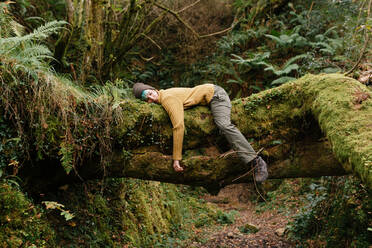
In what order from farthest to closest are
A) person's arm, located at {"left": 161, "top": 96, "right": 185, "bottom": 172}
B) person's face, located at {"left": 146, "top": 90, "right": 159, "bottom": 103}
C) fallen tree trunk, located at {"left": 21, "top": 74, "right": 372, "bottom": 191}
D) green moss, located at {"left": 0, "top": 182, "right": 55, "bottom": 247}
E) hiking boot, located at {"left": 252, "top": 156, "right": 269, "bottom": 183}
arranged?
person's face, located at {"left": 146, "top": 90, "right": 159, "bottom": 103}
fallen tree trunk, located at {"left": 21, "top": 74, "right": 372, "bottom": 191}
person's arm, located at {"left": 161, "top": 96, "right": 185, "bottom": 172}
hiking boot, located at {"left": 252, "top": 156, "right": 269, "bottom": 183}
green moss, located at {"left": 0, "top": 182, "right": 55, "bottom": 247}

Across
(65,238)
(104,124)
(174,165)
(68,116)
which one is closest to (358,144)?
(174,165)

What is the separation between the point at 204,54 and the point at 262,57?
3.29m

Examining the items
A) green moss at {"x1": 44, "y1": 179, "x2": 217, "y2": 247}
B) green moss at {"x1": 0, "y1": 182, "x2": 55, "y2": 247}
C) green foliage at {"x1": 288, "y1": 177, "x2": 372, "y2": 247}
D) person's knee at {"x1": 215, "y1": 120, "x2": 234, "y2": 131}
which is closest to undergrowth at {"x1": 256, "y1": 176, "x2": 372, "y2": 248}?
green foliage at {"x1": 288, "y1": 177, "x2": 372, "y2": 247}

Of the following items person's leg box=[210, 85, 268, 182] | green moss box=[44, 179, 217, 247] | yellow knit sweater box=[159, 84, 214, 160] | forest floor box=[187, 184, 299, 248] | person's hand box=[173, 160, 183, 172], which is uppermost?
yellow knit sweater box=[159, 84, 214, 160]

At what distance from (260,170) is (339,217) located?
3040 mm

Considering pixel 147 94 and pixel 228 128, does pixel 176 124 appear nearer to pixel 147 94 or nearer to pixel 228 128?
pixel 228 128

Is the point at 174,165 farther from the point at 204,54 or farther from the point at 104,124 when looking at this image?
the point at 204,54

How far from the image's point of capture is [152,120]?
181 inches

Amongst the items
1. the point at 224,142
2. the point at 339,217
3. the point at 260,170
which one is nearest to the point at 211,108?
the point at 224,142

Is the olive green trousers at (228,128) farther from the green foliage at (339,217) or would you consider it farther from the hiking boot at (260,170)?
the green foliage at (339,217)

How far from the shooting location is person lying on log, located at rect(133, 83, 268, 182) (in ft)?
13.9

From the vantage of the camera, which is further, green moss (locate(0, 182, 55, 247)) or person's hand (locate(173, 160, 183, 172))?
person's hand (locate(173, 160, 183, 172))

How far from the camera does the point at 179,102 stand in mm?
4520

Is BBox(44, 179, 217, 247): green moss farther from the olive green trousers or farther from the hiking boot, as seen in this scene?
the hiking boot
